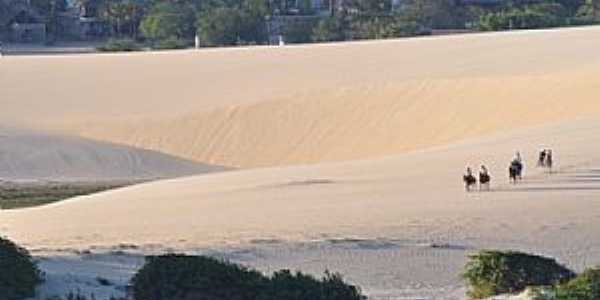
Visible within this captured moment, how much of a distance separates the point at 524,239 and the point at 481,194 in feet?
17.7

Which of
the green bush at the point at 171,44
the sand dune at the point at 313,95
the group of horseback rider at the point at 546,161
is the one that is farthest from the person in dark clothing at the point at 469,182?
the green bush at the point at 171,44

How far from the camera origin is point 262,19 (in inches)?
4232

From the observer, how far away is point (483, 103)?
51.8 meters

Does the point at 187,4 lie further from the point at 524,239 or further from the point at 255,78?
the point at 524,239

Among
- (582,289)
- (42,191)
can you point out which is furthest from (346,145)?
(582,289)

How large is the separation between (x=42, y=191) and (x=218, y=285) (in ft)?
89.8

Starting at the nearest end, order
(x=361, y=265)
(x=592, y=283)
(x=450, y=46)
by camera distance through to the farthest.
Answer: (x=592, y=283) < (x=361, y=265) < (x=450, y=46)

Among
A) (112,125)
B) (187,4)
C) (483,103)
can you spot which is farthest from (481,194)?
(187,4)

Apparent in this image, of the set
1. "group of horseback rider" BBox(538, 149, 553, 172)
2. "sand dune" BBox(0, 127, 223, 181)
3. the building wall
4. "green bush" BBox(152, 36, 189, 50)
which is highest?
"group of horseback rider" BBox(538, 149, 553, 172)

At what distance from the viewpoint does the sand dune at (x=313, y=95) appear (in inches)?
1965

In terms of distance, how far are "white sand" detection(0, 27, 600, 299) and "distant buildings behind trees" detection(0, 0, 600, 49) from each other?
26267 millimetres

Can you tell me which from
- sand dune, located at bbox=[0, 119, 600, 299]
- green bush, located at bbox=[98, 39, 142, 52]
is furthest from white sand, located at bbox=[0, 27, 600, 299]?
green bush, located at bbox=[98, 39, 142, 52]

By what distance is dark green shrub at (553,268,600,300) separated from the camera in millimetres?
11094

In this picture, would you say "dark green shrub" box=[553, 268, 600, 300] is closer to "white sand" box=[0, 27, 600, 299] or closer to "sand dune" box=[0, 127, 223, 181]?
"white sand" box=[0, 27, 600, 299]
